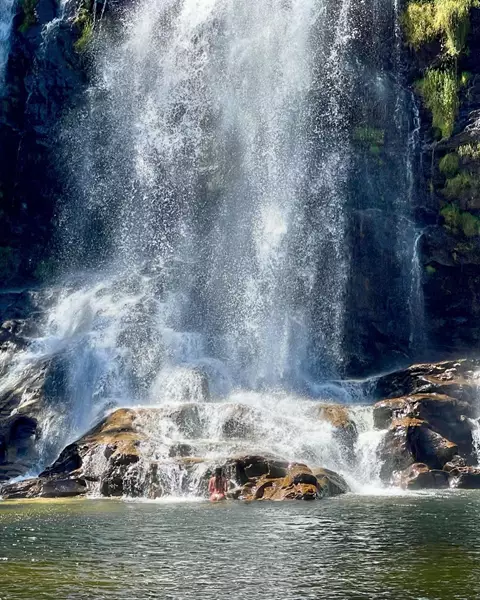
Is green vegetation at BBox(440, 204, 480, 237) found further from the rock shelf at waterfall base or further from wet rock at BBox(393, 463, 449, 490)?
wet rock at BBox(393, 463, 449, 490)

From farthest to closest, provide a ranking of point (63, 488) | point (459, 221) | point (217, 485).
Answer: point (459, 221), point (63, 488), point (217, 485)

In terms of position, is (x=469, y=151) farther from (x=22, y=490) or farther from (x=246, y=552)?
(x=246, y=552)

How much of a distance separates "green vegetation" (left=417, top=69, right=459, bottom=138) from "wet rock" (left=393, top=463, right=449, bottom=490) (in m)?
19.0

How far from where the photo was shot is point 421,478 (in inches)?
930

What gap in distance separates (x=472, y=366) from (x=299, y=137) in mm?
15678

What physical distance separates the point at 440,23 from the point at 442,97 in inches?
153

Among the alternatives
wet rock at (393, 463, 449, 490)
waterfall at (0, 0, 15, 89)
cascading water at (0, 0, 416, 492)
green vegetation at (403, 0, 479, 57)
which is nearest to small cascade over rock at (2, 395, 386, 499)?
wet rock at (393, 463, 449, 490)

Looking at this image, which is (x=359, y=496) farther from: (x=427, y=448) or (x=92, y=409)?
(x=92, y=409)

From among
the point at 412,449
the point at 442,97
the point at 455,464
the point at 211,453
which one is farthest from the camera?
the point at 442,97

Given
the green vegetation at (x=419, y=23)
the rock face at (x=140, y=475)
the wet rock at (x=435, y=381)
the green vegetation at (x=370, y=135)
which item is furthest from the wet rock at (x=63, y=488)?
the green vegetation at (x=419, y=23)

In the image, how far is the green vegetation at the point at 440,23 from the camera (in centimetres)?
3716

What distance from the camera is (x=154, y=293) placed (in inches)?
1480

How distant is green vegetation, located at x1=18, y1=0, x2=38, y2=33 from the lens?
4438cm

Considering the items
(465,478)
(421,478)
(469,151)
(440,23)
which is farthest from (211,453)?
(440,23)
